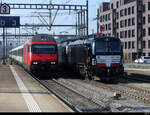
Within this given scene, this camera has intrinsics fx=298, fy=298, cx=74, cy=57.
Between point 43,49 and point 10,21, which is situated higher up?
point 10,21

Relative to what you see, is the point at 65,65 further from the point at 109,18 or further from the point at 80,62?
the point at 109,18

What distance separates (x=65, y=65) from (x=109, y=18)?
5836 centimetres

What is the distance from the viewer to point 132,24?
7519 cm

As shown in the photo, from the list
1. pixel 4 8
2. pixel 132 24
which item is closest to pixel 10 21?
pixel 4 8

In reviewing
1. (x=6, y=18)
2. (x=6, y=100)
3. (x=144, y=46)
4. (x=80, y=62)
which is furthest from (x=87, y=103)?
(x=144, y=46)

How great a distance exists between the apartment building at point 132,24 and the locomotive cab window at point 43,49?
42947mm

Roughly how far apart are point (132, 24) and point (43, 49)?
54.0 m

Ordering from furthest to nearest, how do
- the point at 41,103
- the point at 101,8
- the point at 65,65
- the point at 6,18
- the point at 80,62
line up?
the point at 101,8 < the point at 6,18 < the point at 65,65 < the point at 80,62 < the point at 41,103

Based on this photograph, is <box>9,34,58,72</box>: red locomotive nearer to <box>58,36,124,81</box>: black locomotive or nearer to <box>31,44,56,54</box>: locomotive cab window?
<box>31,44,56,54</box>: locomotive cab window

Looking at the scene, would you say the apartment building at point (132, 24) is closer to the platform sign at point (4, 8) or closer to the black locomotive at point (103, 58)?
the platform sign at point (4, 8)

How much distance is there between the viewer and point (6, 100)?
1269 centimetres

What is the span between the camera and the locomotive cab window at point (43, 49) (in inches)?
961

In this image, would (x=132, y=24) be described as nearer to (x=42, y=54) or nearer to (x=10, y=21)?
(x=10, y=21)

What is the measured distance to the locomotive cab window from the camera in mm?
24406
